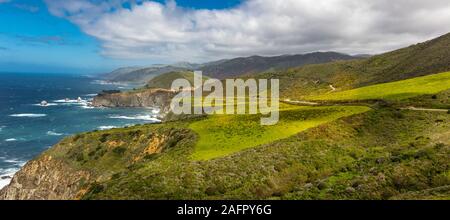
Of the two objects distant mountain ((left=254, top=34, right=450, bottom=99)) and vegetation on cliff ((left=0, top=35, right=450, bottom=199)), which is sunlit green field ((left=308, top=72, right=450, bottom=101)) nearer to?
vegetation on cliff ((left=0, top=35, right=450, bottom=199))

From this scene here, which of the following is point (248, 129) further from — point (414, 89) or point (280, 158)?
point (414, 89)

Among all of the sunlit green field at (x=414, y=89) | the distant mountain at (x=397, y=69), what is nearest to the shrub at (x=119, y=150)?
the sunlit green field at (x=414, y=89)

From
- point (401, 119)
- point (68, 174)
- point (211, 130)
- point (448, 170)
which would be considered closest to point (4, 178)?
point (68, 174)

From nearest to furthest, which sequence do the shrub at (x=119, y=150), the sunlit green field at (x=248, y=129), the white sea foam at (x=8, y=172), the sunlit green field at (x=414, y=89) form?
the sunlit green field at (x=248, y=129)
the sunlit green field at (x=414, y=89)
the shrub at (x=119, y=150)
the white sea foam at (x=8, y=172)

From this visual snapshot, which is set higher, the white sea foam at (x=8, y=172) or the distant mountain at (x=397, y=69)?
the distant mountain at (x=397, y=69)

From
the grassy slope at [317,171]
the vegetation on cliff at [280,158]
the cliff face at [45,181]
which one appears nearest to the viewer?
the grassy slope at [317,171]

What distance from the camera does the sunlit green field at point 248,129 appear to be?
1651 inches

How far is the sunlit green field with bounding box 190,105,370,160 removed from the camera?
41.9 metres

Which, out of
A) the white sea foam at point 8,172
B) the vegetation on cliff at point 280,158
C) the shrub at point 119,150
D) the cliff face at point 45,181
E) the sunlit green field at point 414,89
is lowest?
the white sea foam at point 8,172

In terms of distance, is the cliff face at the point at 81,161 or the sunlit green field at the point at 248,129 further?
the cliff face at the point at 81,161

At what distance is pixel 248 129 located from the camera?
50.6 metres

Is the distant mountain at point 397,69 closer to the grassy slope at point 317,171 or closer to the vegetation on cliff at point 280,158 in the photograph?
the vegetation on cliff at point 280,158

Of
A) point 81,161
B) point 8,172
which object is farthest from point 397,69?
point 8,172
